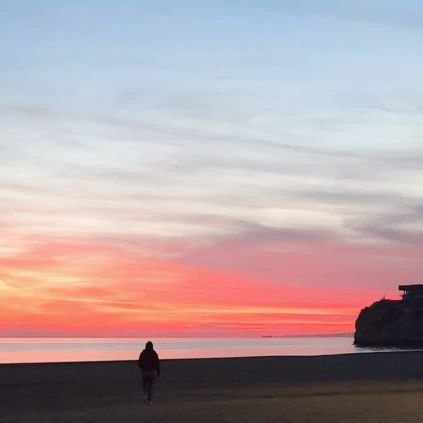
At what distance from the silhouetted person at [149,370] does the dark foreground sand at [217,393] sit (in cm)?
59

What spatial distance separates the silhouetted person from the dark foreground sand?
59 cm

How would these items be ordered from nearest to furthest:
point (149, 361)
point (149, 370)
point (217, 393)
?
point (149, 370) < point (149, 361) < point (217, 393)

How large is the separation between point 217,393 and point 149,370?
5380 mm

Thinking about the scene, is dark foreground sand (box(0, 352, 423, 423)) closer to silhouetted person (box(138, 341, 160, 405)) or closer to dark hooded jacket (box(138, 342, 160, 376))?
silhouetted person (box(138, 341, 160, 405))

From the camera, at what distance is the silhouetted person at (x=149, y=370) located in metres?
30.5

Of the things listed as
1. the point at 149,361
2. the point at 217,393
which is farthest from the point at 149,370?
the point at 217,393

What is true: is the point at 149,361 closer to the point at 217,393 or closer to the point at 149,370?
the point at 149,370

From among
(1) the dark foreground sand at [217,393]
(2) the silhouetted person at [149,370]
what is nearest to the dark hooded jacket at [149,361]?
(2) the silhouetted person at [149,370]

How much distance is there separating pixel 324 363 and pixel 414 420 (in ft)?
128

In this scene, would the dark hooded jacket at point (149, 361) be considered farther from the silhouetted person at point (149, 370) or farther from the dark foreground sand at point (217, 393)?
the dark foreground sand at point (217, 393)

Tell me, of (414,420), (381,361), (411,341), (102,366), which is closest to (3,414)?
(414,420)

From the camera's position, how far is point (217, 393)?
35.0 metres

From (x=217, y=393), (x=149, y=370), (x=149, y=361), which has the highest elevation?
(x=149, y=361)

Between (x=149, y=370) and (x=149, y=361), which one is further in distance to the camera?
(x=149, y=361)
